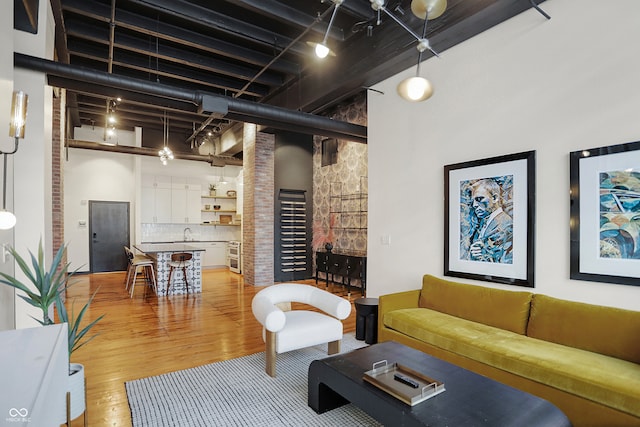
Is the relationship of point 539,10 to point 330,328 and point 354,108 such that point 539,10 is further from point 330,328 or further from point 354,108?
point 354,108

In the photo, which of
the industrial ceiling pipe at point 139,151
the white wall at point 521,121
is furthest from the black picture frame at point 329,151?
the white wall at point 521,121

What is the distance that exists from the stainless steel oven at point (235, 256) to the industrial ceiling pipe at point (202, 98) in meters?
4.62

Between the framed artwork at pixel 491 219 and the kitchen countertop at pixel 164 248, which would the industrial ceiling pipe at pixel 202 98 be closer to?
the framed artwork at pixel 491 219

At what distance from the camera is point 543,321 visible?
2705 millimetres

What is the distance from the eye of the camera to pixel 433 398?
1859 millimetres

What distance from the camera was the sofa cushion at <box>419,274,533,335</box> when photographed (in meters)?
2.88

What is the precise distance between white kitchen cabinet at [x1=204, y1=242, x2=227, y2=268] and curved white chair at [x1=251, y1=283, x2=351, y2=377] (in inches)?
267

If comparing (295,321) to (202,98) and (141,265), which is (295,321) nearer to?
(202,98)

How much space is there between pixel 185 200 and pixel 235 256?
226 cm

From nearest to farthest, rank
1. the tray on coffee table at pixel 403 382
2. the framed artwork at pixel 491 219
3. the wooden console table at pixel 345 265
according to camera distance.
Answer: the tray on coffee table at pixel 403 382 < the framed artwork at pixel 491 219 < the wooden console table at pixel 345 265

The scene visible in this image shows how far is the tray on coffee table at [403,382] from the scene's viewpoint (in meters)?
1.85

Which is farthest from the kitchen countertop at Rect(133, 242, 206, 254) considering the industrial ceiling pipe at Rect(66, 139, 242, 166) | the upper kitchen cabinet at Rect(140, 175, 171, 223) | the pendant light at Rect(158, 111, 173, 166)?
the industrial ceiling pipe at Rect(66, 139, 242, 166)

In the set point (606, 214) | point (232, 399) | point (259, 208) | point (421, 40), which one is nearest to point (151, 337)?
point (232, 399)

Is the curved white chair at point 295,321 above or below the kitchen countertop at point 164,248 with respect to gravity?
below
